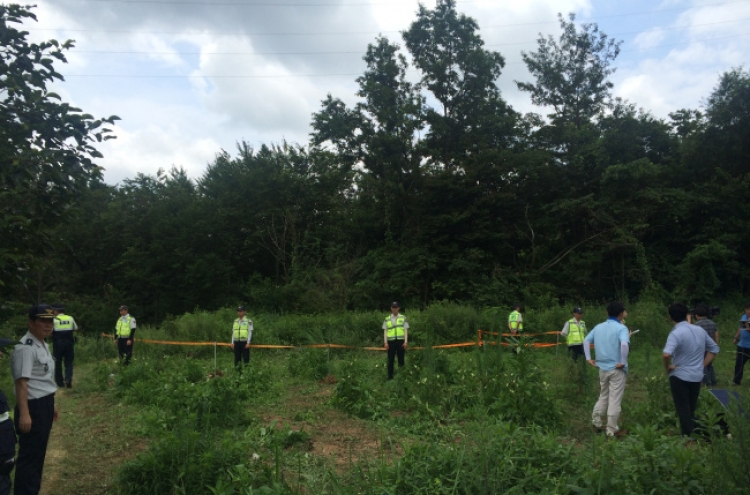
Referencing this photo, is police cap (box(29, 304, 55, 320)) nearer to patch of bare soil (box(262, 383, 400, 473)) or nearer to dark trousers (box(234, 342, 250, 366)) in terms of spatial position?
patch of bare soil (box(262, 383, 400, 473))

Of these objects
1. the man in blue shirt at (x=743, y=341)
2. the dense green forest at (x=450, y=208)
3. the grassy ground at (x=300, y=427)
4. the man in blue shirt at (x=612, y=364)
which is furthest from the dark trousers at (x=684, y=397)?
the dense green forest at (x=450, y=208)

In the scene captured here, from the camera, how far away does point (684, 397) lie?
6.12 m

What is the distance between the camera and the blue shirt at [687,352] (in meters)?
6.09

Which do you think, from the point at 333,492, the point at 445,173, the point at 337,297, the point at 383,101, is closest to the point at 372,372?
the point at 333,492

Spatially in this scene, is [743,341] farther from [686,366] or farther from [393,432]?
[393,432]

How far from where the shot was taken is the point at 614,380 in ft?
22.3

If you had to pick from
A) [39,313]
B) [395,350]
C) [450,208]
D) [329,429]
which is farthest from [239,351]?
[450,208]

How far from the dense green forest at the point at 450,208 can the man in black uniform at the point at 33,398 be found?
17.8 metres

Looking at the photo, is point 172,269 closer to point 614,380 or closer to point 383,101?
point 383,101

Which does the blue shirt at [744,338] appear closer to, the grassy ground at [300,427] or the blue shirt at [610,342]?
the grassy ground at [300,427]

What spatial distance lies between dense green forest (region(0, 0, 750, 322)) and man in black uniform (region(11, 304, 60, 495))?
17.8 metres

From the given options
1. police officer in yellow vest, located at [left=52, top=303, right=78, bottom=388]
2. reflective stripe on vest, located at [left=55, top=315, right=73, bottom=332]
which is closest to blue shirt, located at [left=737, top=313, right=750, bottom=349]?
police officer in yellow vest, located at [left=52, top=303, right=78, bottom=388]

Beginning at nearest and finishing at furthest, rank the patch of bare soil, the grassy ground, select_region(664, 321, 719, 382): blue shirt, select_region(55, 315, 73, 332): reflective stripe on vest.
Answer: the grassy ground, the patch of bare soil, select_region(664, 321, 719, 382): blue shirt, select_region(55, 315, 73, 332): reflective stripe on vest

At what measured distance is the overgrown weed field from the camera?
3.97 meters
